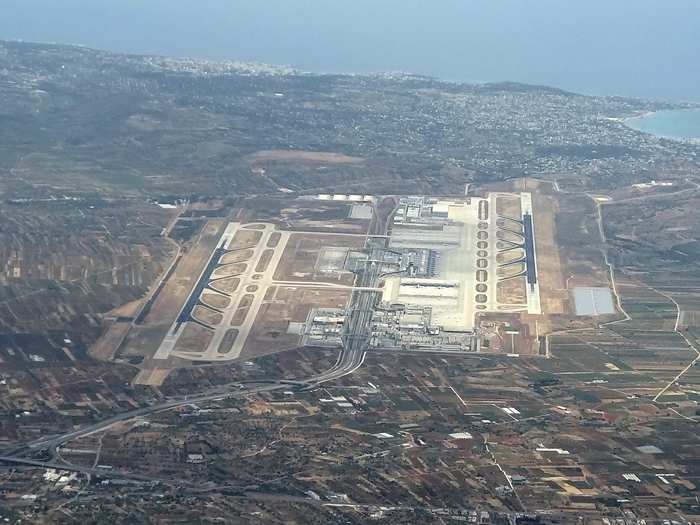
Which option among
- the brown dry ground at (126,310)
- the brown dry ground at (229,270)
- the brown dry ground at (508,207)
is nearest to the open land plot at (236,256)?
the brown dry ground at (229,270)

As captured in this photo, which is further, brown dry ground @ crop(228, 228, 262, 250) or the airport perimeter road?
brown dry ground @ crop(228, 228, 262, 250)

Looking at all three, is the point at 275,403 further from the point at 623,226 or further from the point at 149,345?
the point at 623,226

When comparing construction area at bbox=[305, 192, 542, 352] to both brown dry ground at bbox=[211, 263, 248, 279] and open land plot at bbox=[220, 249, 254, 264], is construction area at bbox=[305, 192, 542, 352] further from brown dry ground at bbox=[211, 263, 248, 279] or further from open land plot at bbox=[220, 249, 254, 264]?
open land plot at bbox=[220, 249, 254, 264]

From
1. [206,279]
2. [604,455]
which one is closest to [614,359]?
[604,455]

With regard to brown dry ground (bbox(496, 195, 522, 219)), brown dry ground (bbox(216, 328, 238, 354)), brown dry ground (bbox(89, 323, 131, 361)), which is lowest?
brown dry ground (bbox(89, 323, 131, 361))

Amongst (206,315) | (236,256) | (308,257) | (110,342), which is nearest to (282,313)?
(206,315)

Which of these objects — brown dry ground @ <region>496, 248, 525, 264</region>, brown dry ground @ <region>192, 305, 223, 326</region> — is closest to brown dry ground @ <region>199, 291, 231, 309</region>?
brown dry ground @ <region>192, 305, 223, 326</region>
